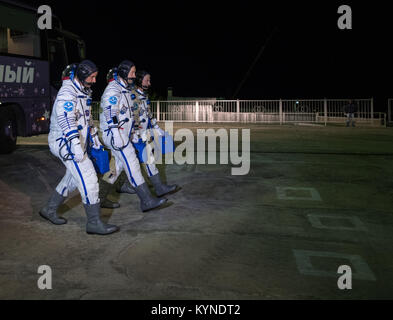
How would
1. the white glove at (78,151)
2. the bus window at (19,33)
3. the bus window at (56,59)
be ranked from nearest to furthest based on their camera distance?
1. the white glove at (78,151)
2. the bus window at (19,33)
3. the bus window at (56,59)

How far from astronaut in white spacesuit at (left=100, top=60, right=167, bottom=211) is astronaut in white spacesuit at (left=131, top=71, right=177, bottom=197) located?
2.42ft

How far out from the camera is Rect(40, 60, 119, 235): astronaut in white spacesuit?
198 inches

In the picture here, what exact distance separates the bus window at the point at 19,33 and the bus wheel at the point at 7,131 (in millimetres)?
1611

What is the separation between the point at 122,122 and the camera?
246 inches

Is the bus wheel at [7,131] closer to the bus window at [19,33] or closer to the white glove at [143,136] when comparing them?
the bus window at [19,33]

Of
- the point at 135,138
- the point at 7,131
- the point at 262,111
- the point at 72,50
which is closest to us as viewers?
the point at 135,138

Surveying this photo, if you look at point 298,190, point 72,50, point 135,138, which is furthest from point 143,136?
point 72,50

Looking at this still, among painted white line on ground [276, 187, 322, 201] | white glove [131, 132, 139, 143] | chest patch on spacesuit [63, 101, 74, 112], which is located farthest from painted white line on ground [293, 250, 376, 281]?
white glove [131, 132, 139, 143]

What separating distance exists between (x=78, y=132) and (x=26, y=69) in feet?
27.1

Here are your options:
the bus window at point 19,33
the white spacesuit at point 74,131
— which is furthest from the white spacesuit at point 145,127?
the bus window at point 19,33

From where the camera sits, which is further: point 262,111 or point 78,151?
point 262,111

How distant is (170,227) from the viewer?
5504 millimetres

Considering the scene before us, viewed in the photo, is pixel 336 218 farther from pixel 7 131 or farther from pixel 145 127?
pixel 7 131

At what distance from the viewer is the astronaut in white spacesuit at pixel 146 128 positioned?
23.1 ft
